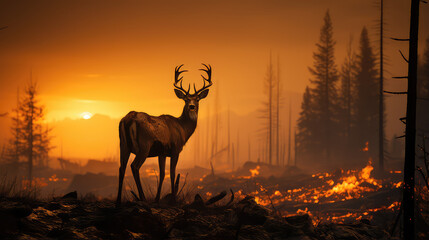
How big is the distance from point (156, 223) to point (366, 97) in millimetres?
52284

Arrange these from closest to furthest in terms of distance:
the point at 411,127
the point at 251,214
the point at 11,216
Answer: the point at 11,216 → the point at 411,127 → the point at 251,214

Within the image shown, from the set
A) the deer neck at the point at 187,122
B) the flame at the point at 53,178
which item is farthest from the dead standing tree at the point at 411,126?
the flame at the point at 53,178

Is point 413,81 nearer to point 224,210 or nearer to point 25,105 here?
point 224,210

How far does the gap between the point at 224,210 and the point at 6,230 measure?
5468 millimetres

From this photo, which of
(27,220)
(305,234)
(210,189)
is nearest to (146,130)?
(27,220)

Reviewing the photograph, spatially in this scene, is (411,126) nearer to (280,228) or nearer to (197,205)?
(280,228)

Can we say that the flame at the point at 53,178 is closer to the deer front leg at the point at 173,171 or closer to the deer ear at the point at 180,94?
the deer ear at the point at 180,94

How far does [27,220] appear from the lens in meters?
7.57

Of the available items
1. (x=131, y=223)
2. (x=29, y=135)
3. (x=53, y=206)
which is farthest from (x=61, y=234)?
(x=29, y=135)

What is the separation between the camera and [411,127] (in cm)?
942

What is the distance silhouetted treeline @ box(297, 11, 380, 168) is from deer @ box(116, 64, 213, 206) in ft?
135

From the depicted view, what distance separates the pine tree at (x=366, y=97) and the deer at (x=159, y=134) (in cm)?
4712

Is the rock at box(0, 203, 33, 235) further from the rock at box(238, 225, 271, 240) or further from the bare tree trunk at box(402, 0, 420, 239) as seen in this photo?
the bare tree trunk at box(402, 0, 420, 239)

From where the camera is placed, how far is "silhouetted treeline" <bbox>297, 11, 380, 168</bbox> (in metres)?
51.6
